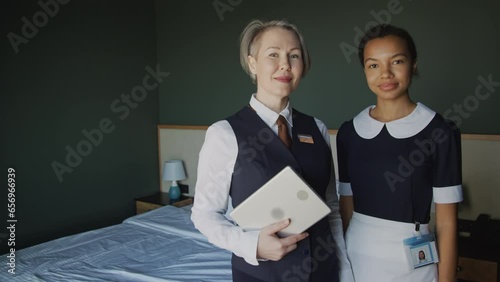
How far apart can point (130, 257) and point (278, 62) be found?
1777 mm

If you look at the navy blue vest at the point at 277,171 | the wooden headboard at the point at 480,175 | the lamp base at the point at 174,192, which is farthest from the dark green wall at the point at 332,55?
the navy blue vest at the point at 277,171

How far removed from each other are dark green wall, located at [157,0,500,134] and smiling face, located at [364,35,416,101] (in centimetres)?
171

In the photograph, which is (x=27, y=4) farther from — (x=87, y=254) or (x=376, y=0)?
(x=376, y=0)

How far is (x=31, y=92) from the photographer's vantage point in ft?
10.5

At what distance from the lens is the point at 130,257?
2.44 meters

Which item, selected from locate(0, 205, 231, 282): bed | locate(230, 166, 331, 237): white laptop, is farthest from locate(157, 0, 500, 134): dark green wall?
locate(230, 166, 331, 237): white laptop

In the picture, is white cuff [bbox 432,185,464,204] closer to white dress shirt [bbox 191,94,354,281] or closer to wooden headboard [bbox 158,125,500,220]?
white dress shirt [bbox 191,94,354,281]

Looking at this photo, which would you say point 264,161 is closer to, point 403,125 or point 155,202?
point 403,125

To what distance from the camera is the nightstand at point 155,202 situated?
391cm

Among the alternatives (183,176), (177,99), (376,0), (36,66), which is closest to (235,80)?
(177,99)
